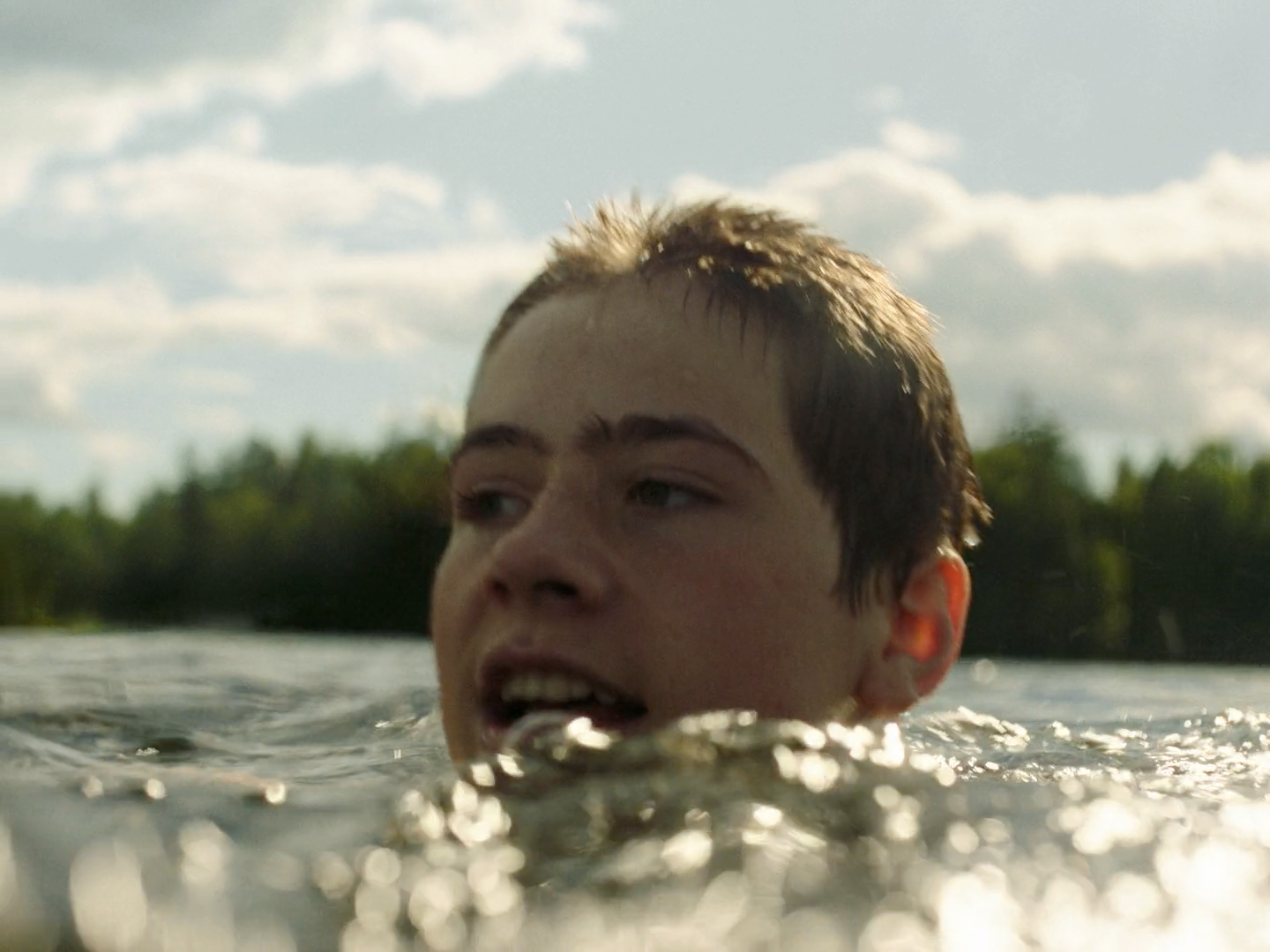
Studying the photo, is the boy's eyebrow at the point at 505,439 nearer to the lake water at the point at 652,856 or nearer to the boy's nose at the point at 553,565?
the boy's nose at the point at 553,565

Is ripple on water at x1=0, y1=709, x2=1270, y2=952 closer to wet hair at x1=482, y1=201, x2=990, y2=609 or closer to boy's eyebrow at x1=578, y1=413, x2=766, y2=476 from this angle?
boy's eyebrow at x1=578, y1=413, x2=766, y2=476

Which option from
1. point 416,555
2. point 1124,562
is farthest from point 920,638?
point 416,555

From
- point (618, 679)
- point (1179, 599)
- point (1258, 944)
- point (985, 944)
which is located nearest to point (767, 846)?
point (985, 944)

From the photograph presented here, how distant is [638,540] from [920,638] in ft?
3.13

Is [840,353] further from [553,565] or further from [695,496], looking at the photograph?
[553,565]

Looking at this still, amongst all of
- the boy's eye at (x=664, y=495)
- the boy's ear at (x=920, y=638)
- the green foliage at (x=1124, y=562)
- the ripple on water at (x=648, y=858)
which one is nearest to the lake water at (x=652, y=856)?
the ripple on water at (x=648, y=858)

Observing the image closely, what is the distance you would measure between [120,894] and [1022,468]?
693 inches

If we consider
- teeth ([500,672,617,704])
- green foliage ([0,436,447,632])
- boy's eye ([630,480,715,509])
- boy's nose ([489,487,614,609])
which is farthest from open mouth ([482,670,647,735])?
green foliage ([0,436,447,632])

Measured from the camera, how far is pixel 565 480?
285 centimetres

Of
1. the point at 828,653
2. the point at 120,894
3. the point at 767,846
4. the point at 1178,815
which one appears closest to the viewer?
the point at 120,894

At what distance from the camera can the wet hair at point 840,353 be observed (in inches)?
125

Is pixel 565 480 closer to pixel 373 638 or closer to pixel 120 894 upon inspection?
pixel 120 894

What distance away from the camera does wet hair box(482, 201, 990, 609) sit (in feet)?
10.4

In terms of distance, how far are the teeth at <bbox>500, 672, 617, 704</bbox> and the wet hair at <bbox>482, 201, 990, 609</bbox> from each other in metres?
0.71
